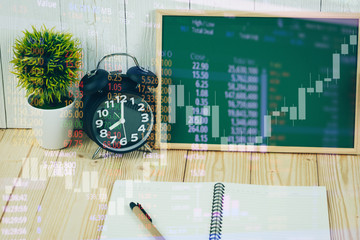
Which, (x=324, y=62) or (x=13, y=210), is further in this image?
(x=324, y=62)

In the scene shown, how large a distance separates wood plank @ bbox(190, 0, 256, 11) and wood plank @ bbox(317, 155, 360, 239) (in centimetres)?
43

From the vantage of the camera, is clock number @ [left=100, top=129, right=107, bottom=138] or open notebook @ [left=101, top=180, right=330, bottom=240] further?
clock number @ [left=100, top=129, right=107, bottom=138]

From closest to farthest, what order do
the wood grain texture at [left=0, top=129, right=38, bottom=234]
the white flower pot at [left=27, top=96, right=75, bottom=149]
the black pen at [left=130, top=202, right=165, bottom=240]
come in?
the black pen at [left=130, top=202, right=165, bottom=240] → the wood grain texture at [left=0, top=129, right=38, bottom=234] → the white flower pot at [left=27, top=96, right=75, bottom=149]

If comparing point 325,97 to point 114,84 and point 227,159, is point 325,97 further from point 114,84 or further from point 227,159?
point 114,84

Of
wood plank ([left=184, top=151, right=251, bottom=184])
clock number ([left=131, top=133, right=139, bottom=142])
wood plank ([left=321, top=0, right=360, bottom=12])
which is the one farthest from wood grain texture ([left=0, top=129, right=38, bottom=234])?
wood plank ([left=321, top=0, right=360, bottom=12])

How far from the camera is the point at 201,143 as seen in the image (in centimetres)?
158

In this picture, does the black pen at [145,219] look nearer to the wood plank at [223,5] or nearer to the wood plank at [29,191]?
the wood plank at [29,191]

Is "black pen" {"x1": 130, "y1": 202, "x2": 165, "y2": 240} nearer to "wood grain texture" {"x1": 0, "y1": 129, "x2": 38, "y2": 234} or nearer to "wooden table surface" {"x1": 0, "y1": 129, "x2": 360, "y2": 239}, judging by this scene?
"wooden table surface" {"x1": 0, "y1": 129, "x2": 360, "y2": 239}

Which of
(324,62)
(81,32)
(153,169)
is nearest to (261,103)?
(324,62)

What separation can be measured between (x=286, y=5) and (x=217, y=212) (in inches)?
22.0

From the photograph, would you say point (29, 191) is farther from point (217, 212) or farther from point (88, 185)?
point (217, 212)

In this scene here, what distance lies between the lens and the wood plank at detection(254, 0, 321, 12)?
1.48 m

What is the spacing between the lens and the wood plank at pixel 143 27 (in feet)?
4.94

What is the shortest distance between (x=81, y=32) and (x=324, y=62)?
63 centimetres
